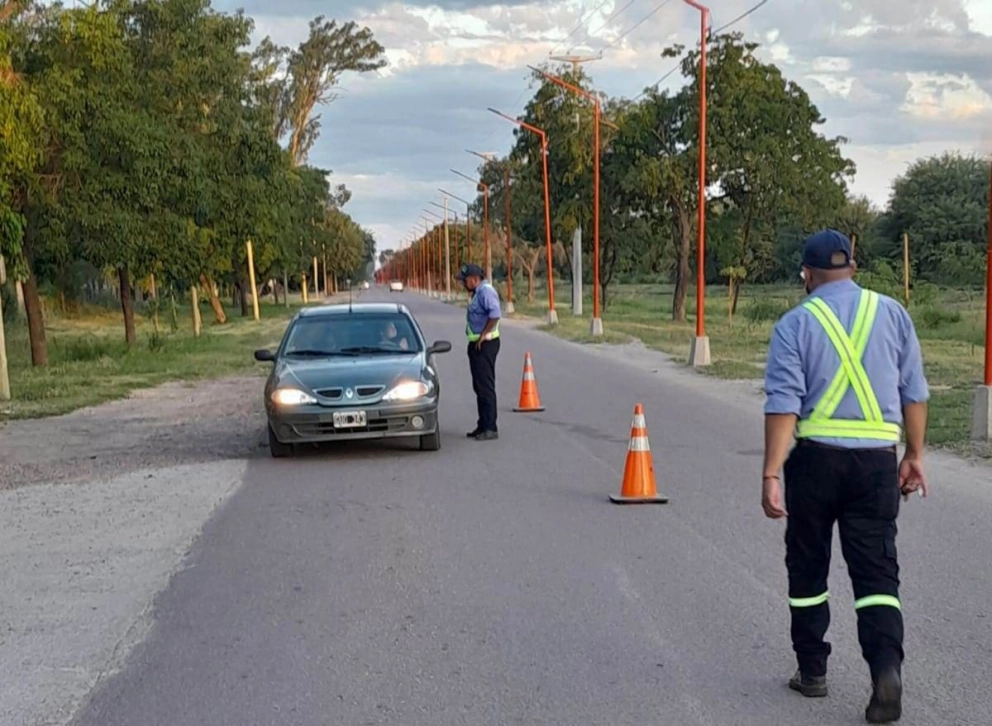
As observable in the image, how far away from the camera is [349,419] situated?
1180 cm

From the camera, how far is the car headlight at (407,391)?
11.9 m

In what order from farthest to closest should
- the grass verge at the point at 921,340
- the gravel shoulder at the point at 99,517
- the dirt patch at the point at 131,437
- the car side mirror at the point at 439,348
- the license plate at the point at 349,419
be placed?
the grass verge at the point at 921,340
the car side mirror at the point at 439,348
the dirt patch at the point at 131,437
the license plate at the point at 349,419
the gravel shoulder at the point at 99,517

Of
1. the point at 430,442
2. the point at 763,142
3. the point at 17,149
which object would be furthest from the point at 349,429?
the point at 763,142

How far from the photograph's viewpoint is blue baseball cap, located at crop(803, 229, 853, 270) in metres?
4.93

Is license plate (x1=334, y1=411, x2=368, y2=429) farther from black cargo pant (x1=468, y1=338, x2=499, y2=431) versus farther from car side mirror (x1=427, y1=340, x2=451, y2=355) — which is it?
black cargo pant (x1=468, y1=338, x2=499, y2=431)

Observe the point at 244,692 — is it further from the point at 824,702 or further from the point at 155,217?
the point at 155,217

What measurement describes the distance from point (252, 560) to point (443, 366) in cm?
1705

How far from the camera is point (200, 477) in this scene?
11.5 metres

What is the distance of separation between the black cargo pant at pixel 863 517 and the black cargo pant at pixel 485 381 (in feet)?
27.4

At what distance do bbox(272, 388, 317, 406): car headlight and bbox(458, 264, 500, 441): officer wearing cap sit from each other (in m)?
2.12

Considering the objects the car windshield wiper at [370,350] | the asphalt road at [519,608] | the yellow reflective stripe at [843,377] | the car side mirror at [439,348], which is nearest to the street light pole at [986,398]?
the asphalt road at [519,608]

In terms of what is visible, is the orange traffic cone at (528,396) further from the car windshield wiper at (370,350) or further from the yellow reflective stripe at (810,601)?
the yellow reflective stripe at (810,601)

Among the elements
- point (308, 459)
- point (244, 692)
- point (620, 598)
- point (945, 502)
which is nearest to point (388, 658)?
point (244, 692)

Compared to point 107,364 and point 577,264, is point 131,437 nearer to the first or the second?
point 107,364
